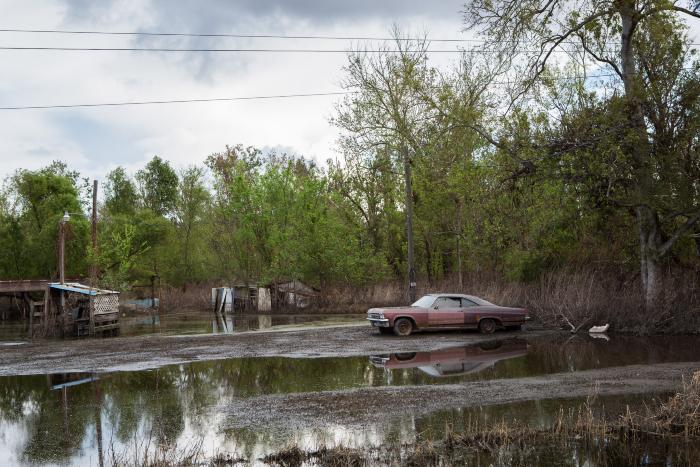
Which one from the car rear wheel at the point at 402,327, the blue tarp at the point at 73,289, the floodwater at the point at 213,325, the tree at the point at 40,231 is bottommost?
the floodwater at the point at 213,325

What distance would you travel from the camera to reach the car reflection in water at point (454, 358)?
14.7 meters

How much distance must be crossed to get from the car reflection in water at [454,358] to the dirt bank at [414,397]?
199cm

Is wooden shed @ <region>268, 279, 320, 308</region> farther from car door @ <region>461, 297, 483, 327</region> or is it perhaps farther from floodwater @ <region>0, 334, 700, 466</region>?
floodwater @ <region>0, 334, 700, 466</region>

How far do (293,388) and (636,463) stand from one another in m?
6.80

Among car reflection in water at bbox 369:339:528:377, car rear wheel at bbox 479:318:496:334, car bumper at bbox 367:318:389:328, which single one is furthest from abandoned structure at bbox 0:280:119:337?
car reflection in water at bbox 369:339:528:377

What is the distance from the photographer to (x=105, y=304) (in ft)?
112

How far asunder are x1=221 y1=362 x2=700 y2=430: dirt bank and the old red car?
9.28 metres

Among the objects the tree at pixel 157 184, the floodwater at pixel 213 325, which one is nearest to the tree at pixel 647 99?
the floodwater at pixel 213 325

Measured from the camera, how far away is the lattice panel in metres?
33.1

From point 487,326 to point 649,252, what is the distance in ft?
20.9

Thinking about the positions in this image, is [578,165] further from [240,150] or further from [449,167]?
[240,150]

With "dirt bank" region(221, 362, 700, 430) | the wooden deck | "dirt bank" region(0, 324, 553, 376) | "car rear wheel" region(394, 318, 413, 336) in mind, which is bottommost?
"dirt bank" region(221, 362, 700, 430)

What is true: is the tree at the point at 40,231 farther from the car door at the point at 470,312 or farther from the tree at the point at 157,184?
the car door at the point at 470,312

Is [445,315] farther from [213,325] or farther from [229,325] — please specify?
[213,325]
